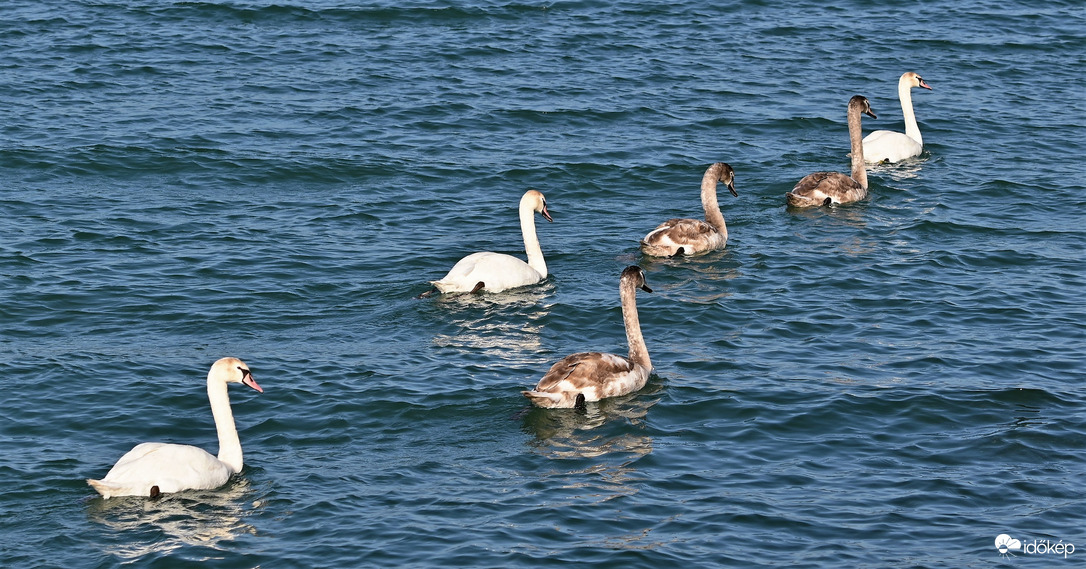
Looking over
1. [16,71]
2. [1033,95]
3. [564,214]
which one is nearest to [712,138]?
[564,214]

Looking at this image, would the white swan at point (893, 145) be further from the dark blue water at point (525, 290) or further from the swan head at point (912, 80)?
the swan head at point (912, 80)

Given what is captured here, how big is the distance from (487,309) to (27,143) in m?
9.87

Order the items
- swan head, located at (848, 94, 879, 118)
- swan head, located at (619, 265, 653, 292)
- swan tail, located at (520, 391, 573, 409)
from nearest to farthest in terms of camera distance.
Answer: swan tail, located at (520, 391, 573, 409) → swan head, located at (619, 265, 653, 292) → swan head, located at (848, 94, 879, 118)

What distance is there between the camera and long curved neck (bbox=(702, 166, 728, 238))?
20984 millimetres

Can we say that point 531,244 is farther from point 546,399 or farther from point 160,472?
Answer: point 160,472

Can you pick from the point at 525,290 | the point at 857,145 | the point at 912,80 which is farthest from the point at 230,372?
the point at 912,80

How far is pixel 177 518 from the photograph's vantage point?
1259cm

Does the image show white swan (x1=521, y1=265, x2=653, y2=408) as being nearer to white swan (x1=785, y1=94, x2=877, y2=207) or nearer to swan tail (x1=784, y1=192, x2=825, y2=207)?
swan tail (x1=784, y1=192, x2=825, y2=207)

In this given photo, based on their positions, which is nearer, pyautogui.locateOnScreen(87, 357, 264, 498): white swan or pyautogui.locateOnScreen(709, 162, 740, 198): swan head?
pyautogui.locateOnScreen(87, 357, 264, 498): white swan

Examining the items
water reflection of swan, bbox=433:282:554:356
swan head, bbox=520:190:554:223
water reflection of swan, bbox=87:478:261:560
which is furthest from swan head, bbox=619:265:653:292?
water reflection of swan, bbox=87:478:261:560

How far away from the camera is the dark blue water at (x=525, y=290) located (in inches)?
500

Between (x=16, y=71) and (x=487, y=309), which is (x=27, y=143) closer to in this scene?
(x=16, y=71)

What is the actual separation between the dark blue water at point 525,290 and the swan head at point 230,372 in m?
0.76

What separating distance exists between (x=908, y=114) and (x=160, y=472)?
670 inches
